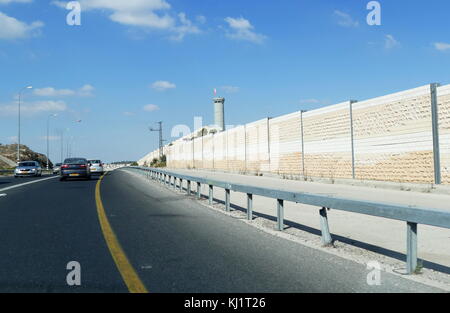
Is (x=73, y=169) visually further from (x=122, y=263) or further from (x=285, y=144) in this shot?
(x=122, y=263)

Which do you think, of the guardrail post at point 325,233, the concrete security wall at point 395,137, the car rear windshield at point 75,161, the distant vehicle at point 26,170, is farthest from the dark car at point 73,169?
the guardrail post at point 325,233

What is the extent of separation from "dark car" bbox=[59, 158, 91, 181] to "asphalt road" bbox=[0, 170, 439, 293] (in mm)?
22410

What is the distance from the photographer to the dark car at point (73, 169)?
111 feet

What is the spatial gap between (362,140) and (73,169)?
20140 millimetres

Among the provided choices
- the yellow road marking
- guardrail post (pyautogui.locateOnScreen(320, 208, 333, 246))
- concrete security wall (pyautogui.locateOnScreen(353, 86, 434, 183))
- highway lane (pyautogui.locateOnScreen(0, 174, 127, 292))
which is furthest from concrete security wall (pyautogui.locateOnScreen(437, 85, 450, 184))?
the yellow road marking

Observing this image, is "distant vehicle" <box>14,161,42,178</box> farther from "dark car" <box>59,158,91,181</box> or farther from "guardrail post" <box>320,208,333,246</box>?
"guardrail post" <box>320,208,333,246</box>

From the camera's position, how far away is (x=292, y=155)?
107 feet

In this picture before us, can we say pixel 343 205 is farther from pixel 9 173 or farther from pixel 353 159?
pixel 9 173

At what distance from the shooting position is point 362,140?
79.8ft

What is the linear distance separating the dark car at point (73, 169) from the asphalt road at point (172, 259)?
22410 mm

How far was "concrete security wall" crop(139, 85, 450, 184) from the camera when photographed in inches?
775

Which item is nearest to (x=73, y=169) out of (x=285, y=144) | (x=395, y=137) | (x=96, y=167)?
(x=96, y=167)

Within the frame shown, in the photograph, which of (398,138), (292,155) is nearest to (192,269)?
(398,138)
